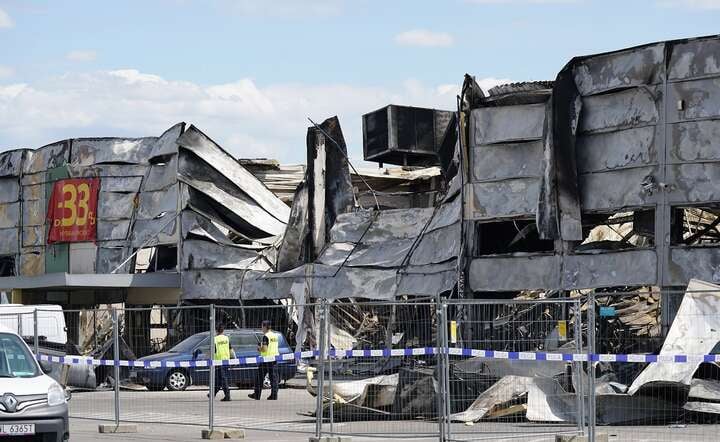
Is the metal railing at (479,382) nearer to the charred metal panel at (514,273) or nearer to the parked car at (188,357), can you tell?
the charred metal panel at (514,273)

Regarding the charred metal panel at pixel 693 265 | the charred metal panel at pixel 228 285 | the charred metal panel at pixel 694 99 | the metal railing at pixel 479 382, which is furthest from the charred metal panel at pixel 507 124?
the charred metal panel at pixel 228 285

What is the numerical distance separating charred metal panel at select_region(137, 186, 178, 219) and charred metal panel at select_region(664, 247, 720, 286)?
1987cm

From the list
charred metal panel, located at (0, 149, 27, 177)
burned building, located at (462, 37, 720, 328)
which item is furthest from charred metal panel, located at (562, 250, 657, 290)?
charred metal panel, located at (0, 149, 27, 177)

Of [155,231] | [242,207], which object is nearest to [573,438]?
[242,207]

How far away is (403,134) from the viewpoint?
137ft

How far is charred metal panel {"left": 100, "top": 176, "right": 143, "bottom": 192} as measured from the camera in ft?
152

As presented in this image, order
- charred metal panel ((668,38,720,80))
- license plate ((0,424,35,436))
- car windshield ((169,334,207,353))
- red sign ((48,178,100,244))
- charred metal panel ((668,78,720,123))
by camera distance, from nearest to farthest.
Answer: license plate ((0,424,35,436)) → charred metal panel ((668,38,720,80)) → charred metal panel ((668,78,720,123)) → car windshield ((169,334,207,353)) → red sign ((48,178,100,244))

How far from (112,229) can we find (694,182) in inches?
929

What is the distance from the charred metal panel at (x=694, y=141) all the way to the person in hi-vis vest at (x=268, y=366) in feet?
31.3

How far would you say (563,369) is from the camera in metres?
21.2

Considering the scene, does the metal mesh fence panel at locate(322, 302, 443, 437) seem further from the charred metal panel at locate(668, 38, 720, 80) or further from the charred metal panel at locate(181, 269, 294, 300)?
the charred metal panel at locate(181, 269, 294, 300)

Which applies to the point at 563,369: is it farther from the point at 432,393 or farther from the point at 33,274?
the point at 33,274

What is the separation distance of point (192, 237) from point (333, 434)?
84.3ft

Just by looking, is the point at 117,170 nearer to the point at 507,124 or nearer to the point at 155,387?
the point at 155,387
